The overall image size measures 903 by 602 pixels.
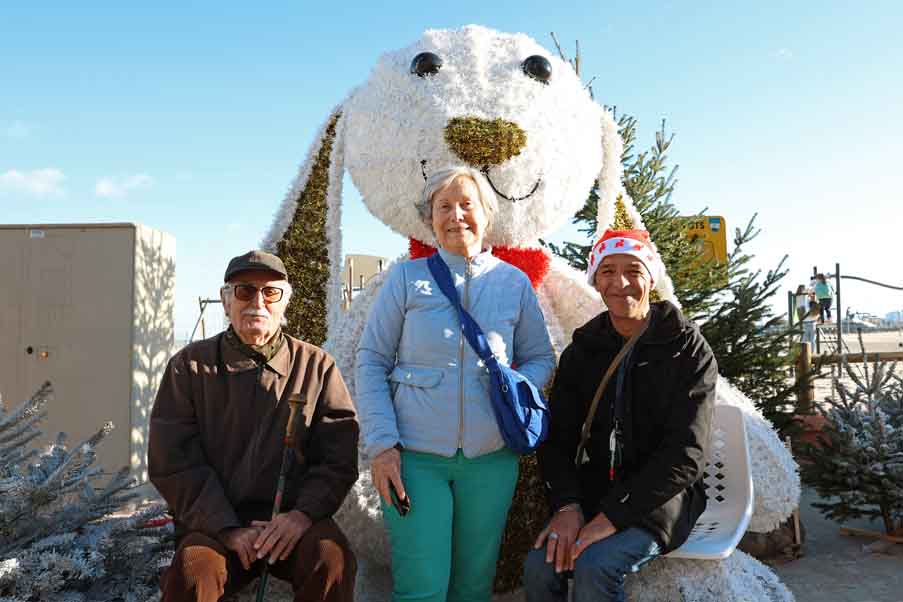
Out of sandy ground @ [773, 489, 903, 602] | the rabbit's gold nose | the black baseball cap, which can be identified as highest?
the rabbit's gold nose

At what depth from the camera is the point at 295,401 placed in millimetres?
2311

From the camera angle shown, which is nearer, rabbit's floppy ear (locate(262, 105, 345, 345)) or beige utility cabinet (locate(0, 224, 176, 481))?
rabbit's floppy ear (locate(262, 105, 345, 345))

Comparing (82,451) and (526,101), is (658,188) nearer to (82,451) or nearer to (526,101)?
(526,101)

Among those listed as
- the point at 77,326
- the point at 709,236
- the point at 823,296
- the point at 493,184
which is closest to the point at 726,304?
the point at 709,236

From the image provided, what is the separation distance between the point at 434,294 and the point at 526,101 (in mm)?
1159

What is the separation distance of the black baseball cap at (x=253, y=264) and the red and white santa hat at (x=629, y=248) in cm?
113

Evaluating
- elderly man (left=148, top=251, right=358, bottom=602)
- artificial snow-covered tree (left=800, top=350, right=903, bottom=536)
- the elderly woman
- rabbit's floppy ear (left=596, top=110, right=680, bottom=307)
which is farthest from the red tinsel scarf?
artificial snow-covered tree (left=800, top=350, right=903, bottom=536)

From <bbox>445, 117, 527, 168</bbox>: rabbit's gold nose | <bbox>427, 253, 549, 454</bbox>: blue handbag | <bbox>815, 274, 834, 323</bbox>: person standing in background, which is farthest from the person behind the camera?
<bbox>815, 274, 834, 323</bbox>: person standing in background

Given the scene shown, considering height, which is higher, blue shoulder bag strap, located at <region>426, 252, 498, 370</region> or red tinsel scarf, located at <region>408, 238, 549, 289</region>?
red tinsel scarf, located at <region>408, 238, 549, 289</region>

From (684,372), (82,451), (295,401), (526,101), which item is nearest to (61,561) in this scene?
(82,451)

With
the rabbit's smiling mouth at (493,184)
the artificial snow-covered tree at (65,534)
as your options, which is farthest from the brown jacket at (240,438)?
the rabbit's smiling mouth at (493,184)

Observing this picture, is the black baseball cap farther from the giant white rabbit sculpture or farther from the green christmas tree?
the green christmas tree

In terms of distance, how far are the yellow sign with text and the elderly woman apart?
3.28 m

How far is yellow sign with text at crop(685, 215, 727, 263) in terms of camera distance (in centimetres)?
533
